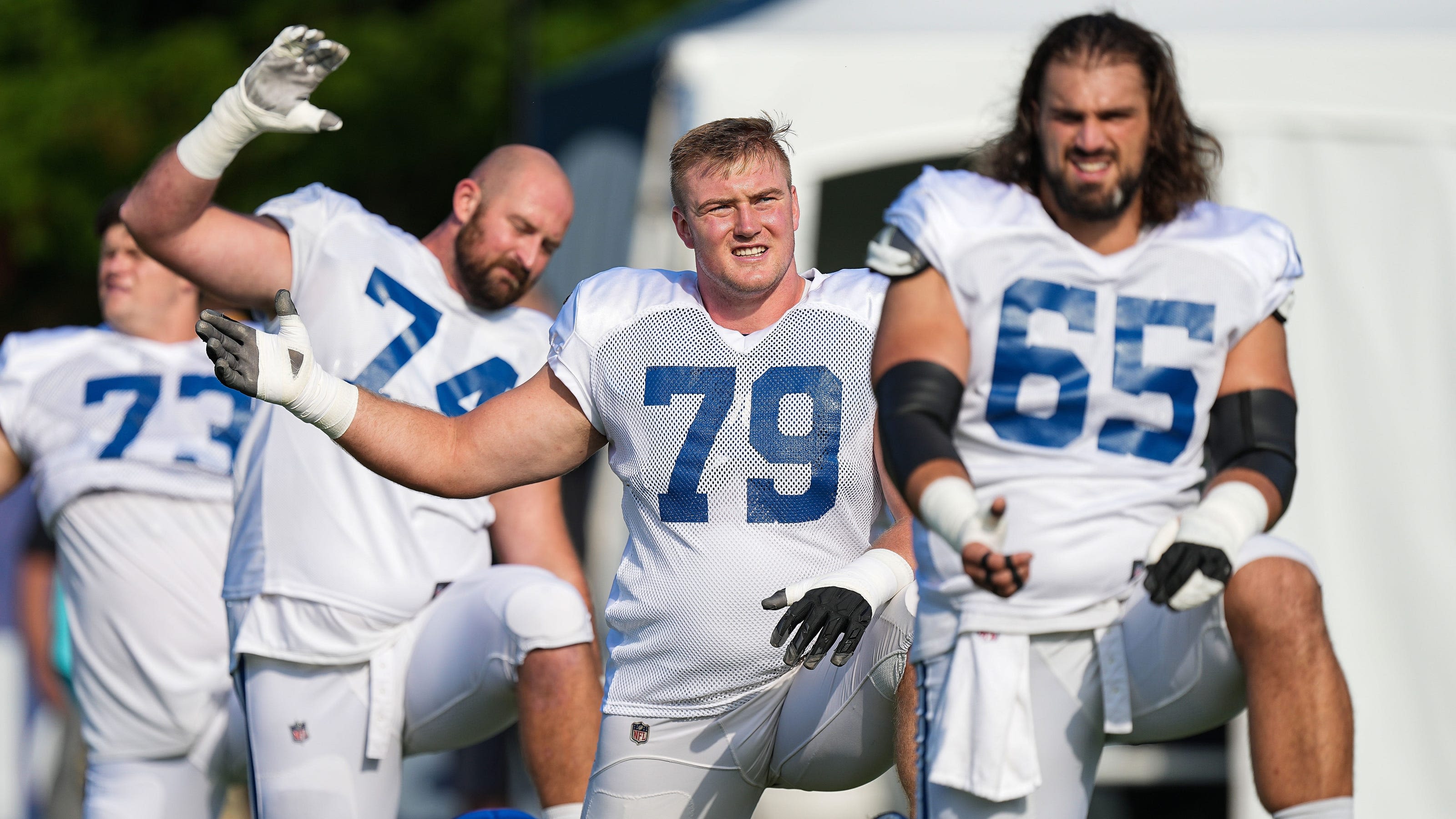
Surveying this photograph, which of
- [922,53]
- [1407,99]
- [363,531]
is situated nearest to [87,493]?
[363,531]

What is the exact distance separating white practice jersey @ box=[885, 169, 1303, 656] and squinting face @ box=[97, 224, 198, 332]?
8.12 feet

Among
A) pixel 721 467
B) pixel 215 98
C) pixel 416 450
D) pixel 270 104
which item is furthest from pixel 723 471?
pixel 215 98

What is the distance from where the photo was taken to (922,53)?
5352 millimetres

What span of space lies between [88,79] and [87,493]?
351 inches

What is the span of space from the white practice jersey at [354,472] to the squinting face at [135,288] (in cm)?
90

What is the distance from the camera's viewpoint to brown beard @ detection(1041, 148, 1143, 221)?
103 inches

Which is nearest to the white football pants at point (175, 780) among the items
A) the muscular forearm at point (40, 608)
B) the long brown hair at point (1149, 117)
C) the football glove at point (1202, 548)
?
the muscular forearm at point (40, 608)

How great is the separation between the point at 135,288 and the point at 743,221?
224cm

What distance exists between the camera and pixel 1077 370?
8.55ft

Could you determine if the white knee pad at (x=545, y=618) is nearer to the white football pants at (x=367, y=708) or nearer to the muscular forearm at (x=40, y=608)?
the white football pants at (x=367, y=708)

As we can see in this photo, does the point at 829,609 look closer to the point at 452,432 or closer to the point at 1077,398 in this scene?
the point at 1077,398

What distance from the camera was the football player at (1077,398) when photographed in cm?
259

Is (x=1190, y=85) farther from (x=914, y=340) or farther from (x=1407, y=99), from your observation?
(x=914, y=340)

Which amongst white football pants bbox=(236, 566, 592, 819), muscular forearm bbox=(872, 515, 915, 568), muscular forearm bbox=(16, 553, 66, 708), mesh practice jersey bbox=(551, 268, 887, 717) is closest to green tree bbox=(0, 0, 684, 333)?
muscular forearm bbox=(16, 553, 66, 708)
